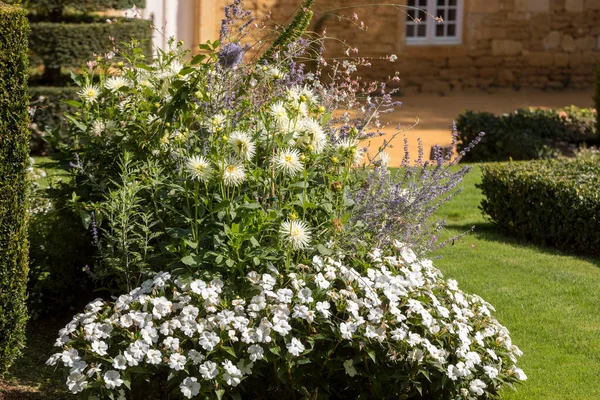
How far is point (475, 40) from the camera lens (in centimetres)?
1722

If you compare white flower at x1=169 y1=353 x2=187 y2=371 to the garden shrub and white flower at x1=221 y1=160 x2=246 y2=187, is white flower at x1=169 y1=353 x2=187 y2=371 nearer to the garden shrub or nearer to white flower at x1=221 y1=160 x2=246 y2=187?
the garden shrub

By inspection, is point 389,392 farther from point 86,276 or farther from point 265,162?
point 86,276

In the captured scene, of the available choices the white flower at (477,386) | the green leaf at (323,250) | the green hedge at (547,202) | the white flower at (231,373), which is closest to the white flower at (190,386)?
the white flower at (231,373)

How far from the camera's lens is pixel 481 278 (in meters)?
5.70

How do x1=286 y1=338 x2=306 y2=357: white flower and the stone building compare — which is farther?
the stone building

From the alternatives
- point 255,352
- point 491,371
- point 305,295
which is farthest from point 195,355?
point 491,371

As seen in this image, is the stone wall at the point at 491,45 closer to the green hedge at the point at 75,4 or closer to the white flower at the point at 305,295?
the green hedge at the point at 75,4

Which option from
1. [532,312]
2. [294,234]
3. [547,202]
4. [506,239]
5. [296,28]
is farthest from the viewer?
[506,239]

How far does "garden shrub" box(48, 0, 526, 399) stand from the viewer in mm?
3557

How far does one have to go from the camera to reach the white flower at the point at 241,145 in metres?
3.84

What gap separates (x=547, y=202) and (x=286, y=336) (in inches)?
137

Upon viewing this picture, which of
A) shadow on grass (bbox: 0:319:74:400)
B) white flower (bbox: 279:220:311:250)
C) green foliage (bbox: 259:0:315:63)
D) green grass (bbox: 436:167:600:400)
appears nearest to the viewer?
white flower (bbox: 279:220:311:250)

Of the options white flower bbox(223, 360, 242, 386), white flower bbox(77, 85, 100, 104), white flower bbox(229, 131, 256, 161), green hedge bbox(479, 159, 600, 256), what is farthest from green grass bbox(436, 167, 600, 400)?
white flower bbox(77, 85, 100, 104)

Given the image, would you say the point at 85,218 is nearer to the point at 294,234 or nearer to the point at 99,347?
the point at 99,347
